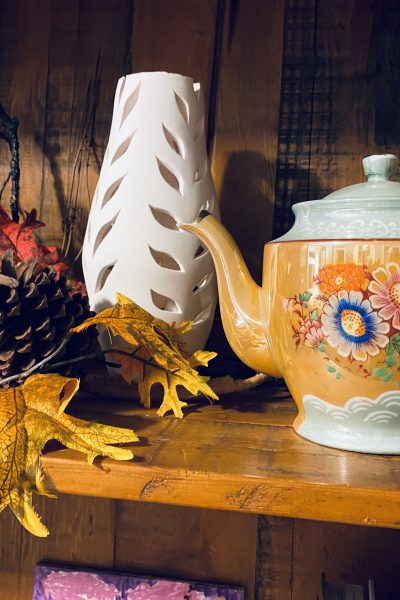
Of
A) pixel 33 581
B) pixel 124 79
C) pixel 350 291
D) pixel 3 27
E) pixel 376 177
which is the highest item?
pixel 3 27

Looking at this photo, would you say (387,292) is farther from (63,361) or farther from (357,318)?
(63,361)

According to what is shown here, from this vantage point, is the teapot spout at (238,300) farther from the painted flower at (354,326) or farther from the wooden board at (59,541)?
the wooden board at (59,541)

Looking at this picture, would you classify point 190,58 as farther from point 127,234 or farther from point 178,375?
point 178,375

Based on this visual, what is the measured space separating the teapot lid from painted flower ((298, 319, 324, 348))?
0.07 m

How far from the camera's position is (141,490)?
1.33ft

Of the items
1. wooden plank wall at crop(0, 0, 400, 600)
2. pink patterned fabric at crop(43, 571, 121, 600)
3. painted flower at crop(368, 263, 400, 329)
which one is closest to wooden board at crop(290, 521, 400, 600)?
wooden plank wall at crop(0, 0, 400, 600)

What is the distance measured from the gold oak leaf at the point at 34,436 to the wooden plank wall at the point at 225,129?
1.05ft

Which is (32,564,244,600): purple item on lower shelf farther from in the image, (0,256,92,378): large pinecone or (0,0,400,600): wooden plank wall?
(0,256,92,378): large pinecone

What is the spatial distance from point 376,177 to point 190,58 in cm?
33

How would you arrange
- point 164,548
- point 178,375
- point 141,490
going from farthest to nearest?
point 164,548
point 178,375
point 141,490

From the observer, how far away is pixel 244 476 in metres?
0.40

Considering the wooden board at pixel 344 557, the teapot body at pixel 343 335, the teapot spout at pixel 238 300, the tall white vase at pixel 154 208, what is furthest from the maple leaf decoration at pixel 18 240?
the wooden board at pixel 344 557

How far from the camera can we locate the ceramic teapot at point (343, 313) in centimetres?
43

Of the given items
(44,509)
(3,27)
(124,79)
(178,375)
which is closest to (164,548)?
(44,509)
